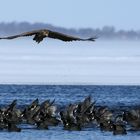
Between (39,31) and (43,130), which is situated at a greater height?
(39,31)

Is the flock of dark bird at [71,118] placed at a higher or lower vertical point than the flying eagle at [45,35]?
lower

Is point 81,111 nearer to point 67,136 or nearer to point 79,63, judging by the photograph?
point 67,136

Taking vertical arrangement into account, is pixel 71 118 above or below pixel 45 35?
below

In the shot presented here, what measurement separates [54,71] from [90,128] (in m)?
54.1

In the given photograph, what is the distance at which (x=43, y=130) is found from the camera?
42344mm

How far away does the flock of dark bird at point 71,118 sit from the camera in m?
43.1

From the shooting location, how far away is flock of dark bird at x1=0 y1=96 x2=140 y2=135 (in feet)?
141

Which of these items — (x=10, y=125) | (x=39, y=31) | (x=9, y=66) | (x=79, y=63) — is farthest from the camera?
(x=79, y=63)

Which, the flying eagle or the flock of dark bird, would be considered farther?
the flock of dark bird

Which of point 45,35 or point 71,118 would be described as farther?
point 71,118

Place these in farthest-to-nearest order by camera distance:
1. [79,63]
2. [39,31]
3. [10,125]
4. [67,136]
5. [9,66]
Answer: [79,63] < [9,66] < [10,125] < [67,136] < [39,31]

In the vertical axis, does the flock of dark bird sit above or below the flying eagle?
below

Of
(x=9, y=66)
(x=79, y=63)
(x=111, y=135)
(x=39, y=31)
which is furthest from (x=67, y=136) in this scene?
(x=79, y=63)

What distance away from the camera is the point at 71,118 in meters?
43.4
